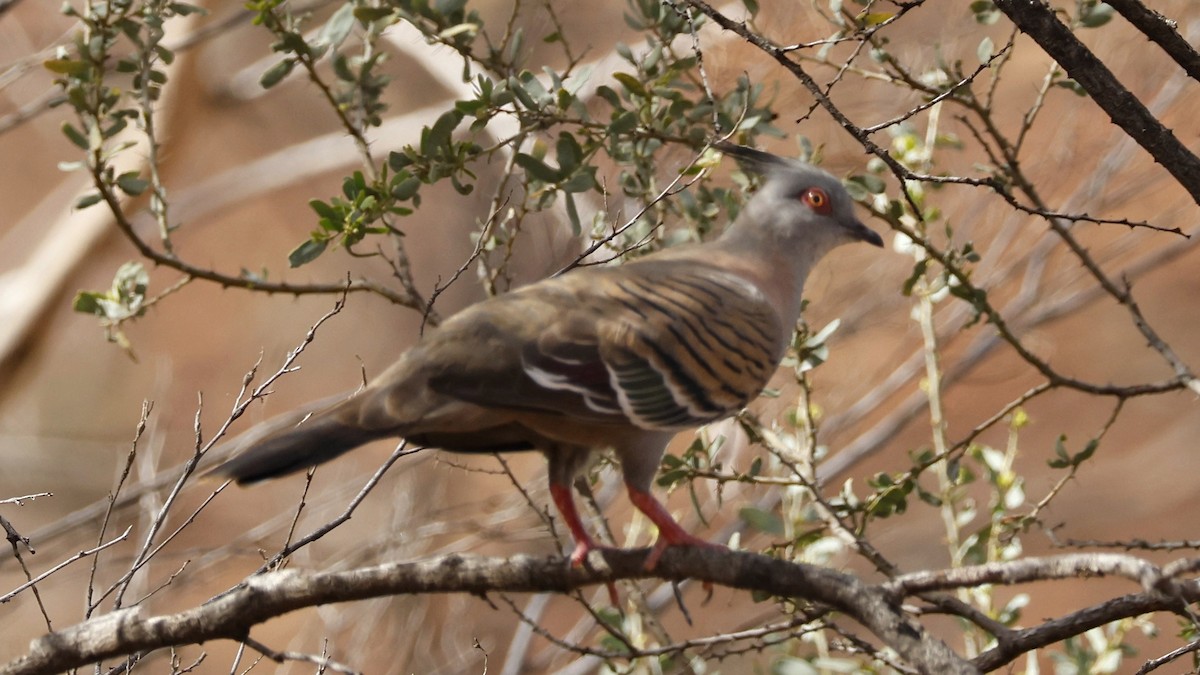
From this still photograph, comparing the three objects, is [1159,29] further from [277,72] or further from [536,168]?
[277,72]

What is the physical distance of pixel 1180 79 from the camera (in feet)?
18.0

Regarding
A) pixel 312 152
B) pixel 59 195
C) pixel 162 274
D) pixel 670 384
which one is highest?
pixel 162 274

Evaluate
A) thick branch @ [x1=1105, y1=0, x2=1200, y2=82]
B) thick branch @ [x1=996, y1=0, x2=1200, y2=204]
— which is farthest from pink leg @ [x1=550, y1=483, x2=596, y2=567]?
thick branch @ [x1=1105, y1=0, x2=1200, y2=82]

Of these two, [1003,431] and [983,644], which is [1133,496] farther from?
[983,644]

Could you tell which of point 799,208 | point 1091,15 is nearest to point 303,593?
point 799,208

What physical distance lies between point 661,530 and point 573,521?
189 mm

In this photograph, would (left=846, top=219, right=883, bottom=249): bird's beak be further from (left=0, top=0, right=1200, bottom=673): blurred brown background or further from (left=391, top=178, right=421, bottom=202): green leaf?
(left=0, top=0, right=1200, bottom=673): blurred brown background

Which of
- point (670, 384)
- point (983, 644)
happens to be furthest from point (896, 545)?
point (670, 384)

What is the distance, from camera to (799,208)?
8.54 ft

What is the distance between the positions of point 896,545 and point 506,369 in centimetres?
676

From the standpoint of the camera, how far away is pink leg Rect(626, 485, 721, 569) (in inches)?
76.5

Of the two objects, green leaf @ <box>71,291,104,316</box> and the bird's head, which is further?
green leaf @ <box>71,291,104,316</box>

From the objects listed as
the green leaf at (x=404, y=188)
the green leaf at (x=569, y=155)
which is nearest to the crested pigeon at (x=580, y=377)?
the green leaf at (x=569, y=155)

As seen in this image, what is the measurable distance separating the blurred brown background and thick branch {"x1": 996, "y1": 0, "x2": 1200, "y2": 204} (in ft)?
6.42
